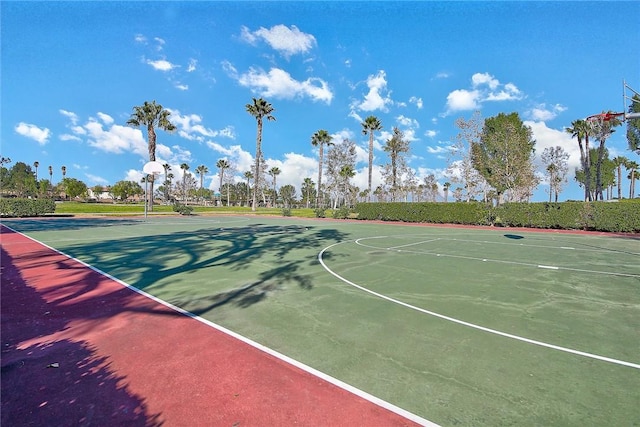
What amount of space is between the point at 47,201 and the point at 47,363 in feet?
128

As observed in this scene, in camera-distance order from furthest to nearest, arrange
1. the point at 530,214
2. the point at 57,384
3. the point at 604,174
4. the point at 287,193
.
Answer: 1. the point at 287,193
2. the point at 604,174
3. the point at 530,214
4. the point at 57,384

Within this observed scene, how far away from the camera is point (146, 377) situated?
3537mm

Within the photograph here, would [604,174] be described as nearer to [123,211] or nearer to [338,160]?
[338,160]

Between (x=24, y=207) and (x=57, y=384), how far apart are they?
38.9 meters

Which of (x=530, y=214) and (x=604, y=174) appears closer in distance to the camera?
(x=530, y=214)

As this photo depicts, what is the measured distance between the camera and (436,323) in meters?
5.08

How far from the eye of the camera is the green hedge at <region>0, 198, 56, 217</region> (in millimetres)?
30375

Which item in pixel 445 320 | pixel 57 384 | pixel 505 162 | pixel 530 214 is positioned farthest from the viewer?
pixel 505 162

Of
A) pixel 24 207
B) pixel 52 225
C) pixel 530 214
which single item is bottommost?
pixel 52 225

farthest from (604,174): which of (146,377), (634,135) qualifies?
(146,377)

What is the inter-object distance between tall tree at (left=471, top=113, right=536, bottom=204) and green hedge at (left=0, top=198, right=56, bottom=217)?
45480mm

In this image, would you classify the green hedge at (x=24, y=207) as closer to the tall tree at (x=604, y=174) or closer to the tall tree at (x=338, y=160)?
Answer: the tall tree at (x=338, y=160)

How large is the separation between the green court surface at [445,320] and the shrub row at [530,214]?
14.2m

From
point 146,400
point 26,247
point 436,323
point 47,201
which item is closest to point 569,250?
point 436,323
